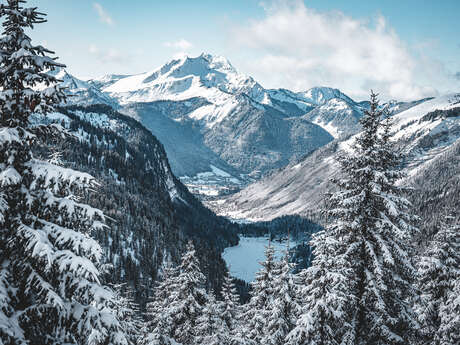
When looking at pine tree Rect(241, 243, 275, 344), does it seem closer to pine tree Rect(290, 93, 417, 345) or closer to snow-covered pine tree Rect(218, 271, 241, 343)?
snow-covered pine tree Rect(218, 271, 241, 343)

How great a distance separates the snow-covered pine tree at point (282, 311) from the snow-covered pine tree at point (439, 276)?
1001 cm

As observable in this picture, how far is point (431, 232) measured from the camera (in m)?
170

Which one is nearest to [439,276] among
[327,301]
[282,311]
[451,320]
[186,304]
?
[451,320]

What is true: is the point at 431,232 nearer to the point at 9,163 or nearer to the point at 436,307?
the point at 436,307

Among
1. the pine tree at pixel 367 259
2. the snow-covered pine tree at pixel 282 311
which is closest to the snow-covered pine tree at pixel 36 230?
the pine tree at pixel 367 259

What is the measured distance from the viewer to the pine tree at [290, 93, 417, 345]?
16.4 meters

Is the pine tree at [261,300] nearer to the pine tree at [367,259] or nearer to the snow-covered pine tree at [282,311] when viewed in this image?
the snow-covered pine tree at [282,311]

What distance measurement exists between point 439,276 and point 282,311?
13.2 metres

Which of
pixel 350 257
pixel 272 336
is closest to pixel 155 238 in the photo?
pixel 272 336

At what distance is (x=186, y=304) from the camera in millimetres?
33594

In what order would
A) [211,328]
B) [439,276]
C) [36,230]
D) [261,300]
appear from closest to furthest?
[36,230], [439,276], [261,300], [211,328]

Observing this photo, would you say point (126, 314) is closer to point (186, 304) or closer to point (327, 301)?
point (186, 304)

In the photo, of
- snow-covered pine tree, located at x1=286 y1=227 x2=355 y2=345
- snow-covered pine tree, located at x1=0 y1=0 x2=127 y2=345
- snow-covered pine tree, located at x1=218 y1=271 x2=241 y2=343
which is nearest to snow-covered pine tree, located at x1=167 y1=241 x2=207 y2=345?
snow-covered pine tree, located at x1=218 y1=271 x2=241 y2=343

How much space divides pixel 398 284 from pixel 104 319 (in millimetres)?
15175
